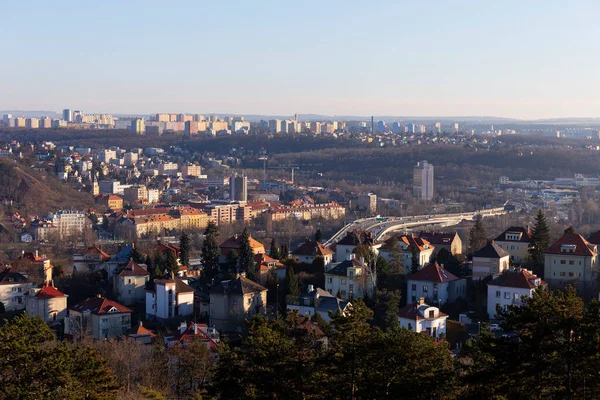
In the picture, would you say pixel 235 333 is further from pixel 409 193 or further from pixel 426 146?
pixel 426 146

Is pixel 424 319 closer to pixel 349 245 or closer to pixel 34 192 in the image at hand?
pixel 349 245

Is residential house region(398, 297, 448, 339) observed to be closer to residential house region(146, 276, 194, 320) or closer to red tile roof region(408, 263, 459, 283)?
red tile roof region(408, 263, 459, 283)

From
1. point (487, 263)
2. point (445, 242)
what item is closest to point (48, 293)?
point (487, 263)

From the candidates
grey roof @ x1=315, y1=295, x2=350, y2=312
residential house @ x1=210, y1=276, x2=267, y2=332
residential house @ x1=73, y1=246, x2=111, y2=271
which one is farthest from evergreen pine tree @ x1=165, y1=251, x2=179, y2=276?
grey roof @ x1=315, y1=295, x2=350, y2=312

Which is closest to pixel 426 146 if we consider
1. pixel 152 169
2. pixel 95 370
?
pixel 152 169

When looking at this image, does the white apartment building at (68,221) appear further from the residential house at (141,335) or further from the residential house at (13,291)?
the residential house at (141,335)
